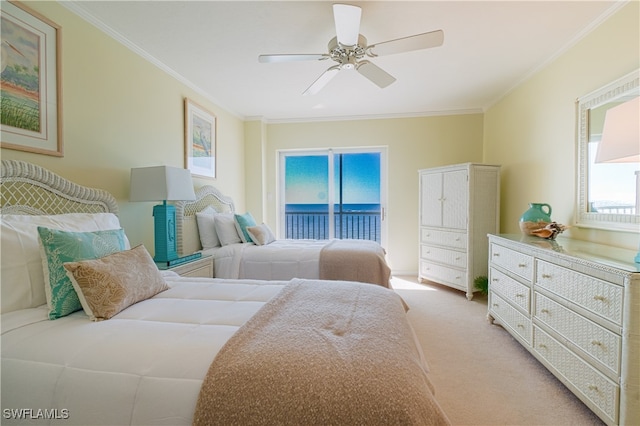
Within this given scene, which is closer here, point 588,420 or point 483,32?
point 588,420

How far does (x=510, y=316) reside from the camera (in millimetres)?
2334

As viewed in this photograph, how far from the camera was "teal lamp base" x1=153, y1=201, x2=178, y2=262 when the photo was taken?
2.45 metres

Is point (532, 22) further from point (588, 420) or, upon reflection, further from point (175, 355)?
point (175, 355)

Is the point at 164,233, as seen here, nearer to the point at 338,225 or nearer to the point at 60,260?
the point at 60,260

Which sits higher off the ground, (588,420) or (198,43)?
(198,43)

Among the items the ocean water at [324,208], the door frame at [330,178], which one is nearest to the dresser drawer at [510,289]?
the door frame at [330,178]

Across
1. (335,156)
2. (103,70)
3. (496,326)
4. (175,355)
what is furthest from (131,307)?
(335,156)

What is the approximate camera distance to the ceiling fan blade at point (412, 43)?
188 centimetres

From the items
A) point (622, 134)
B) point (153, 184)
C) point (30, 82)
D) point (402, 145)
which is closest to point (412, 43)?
point (622, 134)

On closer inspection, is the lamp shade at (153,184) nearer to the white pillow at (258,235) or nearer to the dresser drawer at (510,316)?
the white pillow at (258,235)

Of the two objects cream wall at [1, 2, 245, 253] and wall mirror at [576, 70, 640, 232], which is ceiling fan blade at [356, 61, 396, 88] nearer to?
wall mirror at [576, 70, 640, 232]

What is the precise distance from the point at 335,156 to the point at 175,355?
4268mm

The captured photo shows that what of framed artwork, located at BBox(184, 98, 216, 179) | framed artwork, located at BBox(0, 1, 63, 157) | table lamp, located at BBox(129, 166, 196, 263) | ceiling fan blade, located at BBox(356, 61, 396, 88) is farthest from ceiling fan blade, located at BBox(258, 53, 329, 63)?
framed artwork, located at BBox(184, 98, 216, 179)

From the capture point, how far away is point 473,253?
3.51 metres
